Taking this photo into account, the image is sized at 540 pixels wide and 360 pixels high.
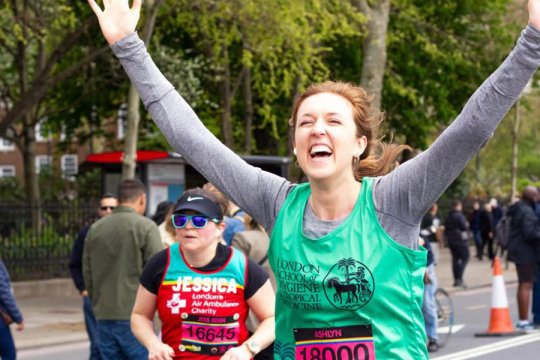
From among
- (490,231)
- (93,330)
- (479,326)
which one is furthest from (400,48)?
(93,330)

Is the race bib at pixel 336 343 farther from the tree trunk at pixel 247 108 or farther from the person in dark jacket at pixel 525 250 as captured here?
the tree trunk at pixel 247 108

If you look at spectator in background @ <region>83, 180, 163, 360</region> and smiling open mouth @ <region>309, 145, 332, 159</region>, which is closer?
smiling open mouth @ <region>309, 145, 332, 159</region>

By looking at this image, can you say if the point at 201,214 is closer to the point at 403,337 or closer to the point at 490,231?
the point at 403,337

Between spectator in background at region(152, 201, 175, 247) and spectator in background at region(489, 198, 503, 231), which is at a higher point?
spectator in background at region(152, 201, 175, 247)

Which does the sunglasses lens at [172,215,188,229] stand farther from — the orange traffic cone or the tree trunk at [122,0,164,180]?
the tree trunk at [122,0,164,180]

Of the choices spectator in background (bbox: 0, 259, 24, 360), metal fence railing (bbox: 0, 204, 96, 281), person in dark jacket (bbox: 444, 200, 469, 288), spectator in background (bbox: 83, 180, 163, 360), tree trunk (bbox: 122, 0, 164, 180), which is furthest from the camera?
person in dark jacket (bbox: 444, 200, 469, 288)

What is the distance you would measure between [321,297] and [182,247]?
2.63m

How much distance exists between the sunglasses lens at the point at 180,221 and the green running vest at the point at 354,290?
2.50 metres

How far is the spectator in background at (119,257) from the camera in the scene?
8.38m

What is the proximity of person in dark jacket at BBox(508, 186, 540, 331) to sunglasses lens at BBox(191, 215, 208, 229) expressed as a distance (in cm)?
972

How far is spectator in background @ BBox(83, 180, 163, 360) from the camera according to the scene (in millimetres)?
8383

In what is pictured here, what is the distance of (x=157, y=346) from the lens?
5.50m

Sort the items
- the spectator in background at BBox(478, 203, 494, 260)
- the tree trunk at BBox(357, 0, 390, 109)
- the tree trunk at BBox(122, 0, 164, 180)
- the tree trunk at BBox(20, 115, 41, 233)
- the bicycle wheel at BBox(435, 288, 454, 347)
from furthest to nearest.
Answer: the spectator in background at BBox(478, 203, 494, 260), the tree trunk at BBox(20, 115, 41, 233), the tree trunk at BBox(357, 0, 390, 109), the tree trunk at BBox(122, 0, 164, 180), the bicycle wheel at BBox(435, 288, 454, 347)

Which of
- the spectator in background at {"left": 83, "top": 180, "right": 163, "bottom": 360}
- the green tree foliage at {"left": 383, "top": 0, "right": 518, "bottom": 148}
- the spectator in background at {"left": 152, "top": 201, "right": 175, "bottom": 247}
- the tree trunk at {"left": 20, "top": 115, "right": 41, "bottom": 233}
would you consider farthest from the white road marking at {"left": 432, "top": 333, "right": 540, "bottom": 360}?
the green tree foliage at {"left": 383, "top": 0, "right": 518, "bottom": 148}
